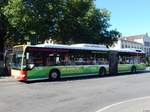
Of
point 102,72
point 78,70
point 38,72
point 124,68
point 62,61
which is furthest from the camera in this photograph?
point 124,68

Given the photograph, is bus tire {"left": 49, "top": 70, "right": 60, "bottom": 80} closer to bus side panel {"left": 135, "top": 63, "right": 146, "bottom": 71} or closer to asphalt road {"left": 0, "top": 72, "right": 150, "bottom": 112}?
asphalt road {"left": 0, "top": 72, "right": 150, "bottom": 112}

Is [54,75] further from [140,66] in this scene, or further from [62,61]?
[140,66]

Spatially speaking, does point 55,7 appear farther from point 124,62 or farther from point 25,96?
point 25,96

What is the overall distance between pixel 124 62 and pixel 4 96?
1771 centimetres

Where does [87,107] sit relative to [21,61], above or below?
below

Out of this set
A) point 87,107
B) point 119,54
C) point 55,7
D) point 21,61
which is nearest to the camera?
point 87,107

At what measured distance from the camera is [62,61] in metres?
24.1

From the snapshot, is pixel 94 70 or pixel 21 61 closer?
pixel 21 61

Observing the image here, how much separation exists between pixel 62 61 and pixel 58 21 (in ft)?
32.9

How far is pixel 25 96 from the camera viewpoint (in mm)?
14906

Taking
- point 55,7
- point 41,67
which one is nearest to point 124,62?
point 55,7

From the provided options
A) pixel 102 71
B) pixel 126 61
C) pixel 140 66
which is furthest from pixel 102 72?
pixel 140 66

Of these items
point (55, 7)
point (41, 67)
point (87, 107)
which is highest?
point (55, 7)

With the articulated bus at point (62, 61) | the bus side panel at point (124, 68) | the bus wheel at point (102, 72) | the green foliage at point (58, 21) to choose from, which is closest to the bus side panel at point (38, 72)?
the articulated bus at point (62, 61)
